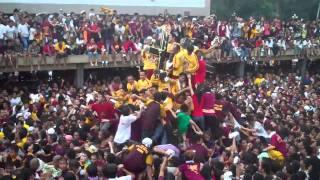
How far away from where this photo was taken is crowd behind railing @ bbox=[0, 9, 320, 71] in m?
19.6

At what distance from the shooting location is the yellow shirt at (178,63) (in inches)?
464

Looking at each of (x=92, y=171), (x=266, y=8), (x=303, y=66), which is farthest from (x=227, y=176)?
(x=266, y=8)

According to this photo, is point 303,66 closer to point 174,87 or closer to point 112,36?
point 112,36

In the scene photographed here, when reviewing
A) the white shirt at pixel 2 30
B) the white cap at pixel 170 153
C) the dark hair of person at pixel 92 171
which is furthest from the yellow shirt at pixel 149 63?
the white shirt at pixel 2 30

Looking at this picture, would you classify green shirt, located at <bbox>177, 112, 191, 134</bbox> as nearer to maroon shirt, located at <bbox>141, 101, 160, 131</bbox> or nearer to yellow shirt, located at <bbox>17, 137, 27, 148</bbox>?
maroon shirt, located at <bbox>141, 101, 160, 131</bbox>

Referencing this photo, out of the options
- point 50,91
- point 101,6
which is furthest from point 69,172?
point 101,6

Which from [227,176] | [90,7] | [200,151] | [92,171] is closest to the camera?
[92,171]

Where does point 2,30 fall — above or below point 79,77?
above

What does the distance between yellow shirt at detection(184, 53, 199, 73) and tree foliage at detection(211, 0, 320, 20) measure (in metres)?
27.4

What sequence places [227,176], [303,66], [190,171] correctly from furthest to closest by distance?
[303,66], [227,176], [190,171]

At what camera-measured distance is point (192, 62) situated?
11.8 m

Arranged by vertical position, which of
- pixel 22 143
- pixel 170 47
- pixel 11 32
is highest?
pixel 170 47

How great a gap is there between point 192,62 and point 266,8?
28.7 metres

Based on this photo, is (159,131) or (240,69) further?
(240,69)
